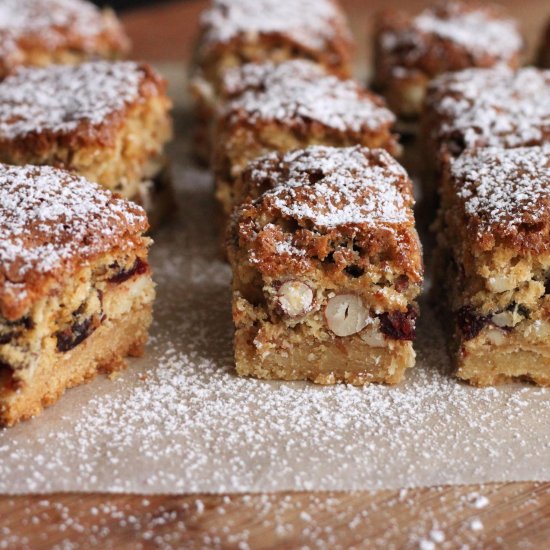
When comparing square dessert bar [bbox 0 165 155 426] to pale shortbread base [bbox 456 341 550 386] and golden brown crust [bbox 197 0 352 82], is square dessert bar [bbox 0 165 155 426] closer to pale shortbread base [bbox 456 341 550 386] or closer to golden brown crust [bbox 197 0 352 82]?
pale shortbread base [bbox 456 341 550 386]

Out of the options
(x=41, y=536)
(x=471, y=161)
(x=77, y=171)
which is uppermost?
(x=471, y=161)

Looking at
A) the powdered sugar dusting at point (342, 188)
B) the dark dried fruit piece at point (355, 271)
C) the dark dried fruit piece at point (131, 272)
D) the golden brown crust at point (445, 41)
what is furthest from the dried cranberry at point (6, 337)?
the golden brown crust at point (445, 41)

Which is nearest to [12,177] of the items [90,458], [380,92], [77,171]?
[77,171]

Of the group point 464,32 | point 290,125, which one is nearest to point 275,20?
point 464,32

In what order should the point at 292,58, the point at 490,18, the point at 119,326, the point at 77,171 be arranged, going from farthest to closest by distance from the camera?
the point at 490,18, the point at 292,58, the point at 77,171, the point at 119,326

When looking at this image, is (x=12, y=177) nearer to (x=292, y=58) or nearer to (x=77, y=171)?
(x=77, y=171)

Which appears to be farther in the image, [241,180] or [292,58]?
[292,58]

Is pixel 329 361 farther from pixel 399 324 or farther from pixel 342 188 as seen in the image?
pixel 342 188

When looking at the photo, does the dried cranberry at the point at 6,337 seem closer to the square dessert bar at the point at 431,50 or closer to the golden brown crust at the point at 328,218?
the golden brown crust at the point at 328,218
